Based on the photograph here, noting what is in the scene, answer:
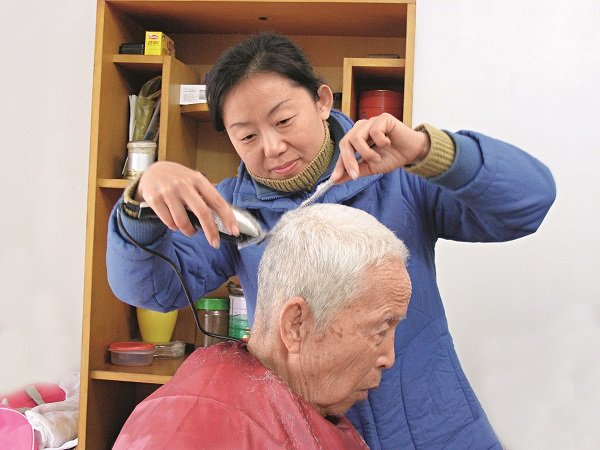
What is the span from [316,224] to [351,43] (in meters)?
1.78

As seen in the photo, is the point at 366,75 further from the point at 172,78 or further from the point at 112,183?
the point at 112,183

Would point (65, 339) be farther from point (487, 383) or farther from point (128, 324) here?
point (487, 383)

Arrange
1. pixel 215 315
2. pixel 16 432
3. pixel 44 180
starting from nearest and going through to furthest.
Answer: pixel 16 432
pixel 215 315
pixel 44 180

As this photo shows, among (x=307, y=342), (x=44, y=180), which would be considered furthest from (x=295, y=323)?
(x=44, y=180)

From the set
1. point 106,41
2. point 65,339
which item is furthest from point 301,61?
point 65,339

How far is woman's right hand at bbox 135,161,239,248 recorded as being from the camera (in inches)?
43.7

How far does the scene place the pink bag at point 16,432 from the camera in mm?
2521

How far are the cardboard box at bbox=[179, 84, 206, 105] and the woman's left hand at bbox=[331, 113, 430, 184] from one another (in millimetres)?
1515

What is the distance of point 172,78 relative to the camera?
2672mm

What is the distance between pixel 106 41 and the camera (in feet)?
8.56

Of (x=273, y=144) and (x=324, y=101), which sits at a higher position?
(x=324, y=101)

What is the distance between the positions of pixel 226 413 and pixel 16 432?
1.69 meters

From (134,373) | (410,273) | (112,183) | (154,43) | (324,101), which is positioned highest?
(154,43)

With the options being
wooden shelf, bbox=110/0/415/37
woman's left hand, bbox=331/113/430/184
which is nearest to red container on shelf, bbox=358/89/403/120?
wooden shelf, bbox=110/0/415/37
